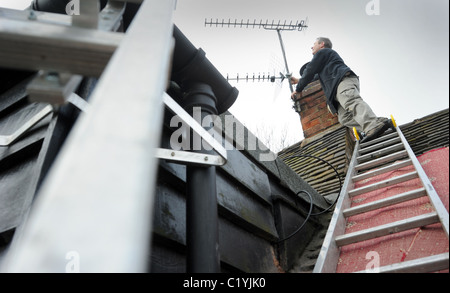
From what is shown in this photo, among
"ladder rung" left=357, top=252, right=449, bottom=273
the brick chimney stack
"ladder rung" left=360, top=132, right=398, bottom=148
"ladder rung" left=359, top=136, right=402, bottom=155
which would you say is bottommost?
"ladder rung" left=357, top=252, right=449, bottom=273

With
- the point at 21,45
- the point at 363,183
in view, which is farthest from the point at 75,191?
the point at 363,183

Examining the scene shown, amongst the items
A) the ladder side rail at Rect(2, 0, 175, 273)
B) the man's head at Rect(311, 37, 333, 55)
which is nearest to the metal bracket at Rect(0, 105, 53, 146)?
the ladder side rail at Rect(2, 0, 175, 273)

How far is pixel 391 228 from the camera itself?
176 cm

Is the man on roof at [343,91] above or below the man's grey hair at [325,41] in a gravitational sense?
below

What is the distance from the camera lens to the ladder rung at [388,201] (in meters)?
2.02

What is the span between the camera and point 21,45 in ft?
2.21

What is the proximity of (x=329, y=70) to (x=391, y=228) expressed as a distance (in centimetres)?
274

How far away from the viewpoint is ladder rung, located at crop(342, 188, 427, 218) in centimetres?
202

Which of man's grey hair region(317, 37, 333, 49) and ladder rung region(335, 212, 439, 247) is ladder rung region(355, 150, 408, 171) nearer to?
ladder rung region(335, 212, 439, 247)

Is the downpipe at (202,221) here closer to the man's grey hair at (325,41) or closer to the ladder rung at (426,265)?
the ladder rung at (426,265)

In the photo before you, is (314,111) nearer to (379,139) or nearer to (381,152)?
(379,139)

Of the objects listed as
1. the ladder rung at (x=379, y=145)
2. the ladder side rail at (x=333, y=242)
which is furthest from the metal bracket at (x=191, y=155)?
the ladder rung at (x=379, y=145)
